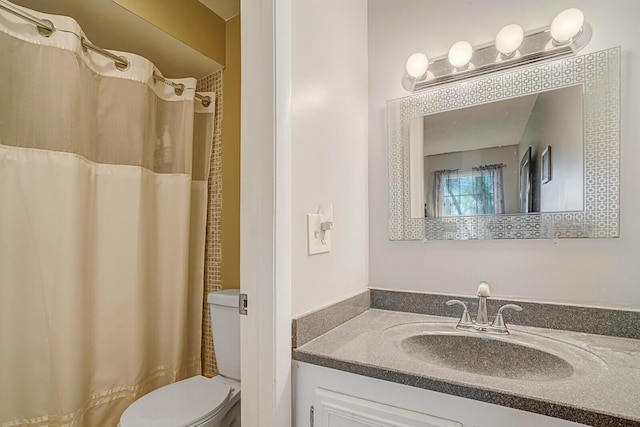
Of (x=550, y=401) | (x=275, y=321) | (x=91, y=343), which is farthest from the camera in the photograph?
(x=91, y=343)

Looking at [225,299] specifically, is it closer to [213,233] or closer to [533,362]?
[213,233]

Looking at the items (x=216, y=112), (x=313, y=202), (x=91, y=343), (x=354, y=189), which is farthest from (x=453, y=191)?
(x=91, y=343)

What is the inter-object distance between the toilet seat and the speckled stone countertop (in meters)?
0.64

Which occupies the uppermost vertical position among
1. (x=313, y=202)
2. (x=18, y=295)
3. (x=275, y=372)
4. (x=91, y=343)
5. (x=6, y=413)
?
(x=313, y=202)

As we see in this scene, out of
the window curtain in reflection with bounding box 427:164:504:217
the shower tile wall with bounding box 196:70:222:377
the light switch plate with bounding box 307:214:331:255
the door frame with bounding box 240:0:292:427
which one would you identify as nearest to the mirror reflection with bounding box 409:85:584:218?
the window curtain in reflection with bounding box 427:164:504:217

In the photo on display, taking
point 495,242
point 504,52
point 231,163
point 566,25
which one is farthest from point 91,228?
point 566,25

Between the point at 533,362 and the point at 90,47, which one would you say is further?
the point at 90,47

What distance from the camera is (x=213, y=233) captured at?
2.06 metres

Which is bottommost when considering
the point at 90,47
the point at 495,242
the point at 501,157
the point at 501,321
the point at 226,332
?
the point at 226,332

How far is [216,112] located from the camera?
2.06 m

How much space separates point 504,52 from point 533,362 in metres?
1.08

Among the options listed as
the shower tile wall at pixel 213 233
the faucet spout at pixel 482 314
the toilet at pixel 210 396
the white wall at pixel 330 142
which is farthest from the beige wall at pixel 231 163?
the faucet spout at pixel 482 314

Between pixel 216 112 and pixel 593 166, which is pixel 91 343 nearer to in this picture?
pixel 216 112

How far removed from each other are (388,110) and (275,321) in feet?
3.45
